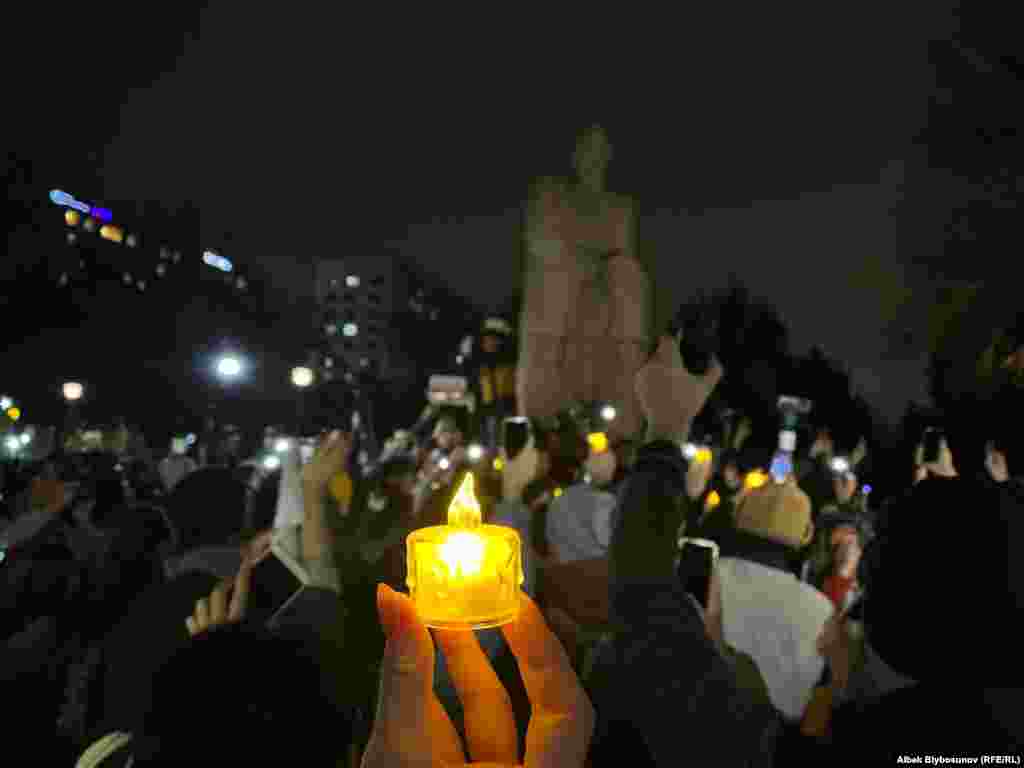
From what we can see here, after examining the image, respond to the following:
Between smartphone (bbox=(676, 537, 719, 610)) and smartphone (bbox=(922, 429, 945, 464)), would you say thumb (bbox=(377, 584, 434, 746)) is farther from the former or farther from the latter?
smartphone (bbox=(922, 429, 945, 464))

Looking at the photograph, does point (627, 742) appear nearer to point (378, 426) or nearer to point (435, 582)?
point (435, 582)

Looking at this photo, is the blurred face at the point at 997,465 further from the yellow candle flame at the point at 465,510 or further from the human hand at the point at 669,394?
the yellow candle flame at the point at 465,510

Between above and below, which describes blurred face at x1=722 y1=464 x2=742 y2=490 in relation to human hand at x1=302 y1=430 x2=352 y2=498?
below

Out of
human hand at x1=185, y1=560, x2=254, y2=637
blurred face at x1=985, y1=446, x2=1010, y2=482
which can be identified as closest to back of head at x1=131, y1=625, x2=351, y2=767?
human hand at x1=185, y1=560, x2=254, y2=637

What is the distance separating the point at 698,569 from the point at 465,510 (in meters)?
2.06

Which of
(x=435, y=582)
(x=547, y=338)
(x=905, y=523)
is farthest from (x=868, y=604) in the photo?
(x=547, y=338)

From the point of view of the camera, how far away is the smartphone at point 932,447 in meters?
4.71

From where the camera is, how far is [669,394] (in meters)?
2.56

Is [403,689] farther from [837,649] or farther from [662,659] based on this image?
[837,649]

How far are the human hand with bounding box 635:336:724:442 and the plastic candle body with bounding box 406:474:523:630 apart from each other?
4.13 ft

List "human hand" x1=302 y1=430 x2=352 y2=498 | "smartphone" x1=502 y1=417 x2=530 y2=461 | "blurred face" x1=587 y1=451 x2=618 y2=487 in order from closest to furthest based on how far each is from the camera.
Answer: "human hand" x1=302 y1=430 x2=352 y2=498
"smartphone" x1=502 y1=417 x2=530 y2=461
"blurred face" x1=587 y1=451 x2=618 y2=487

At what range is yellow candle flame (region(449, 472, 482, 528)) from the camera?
4.48 feet

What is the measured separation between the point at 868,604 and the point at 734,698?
0.42 m

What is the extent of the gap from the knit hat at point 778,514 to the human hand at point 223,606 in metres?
2.40
